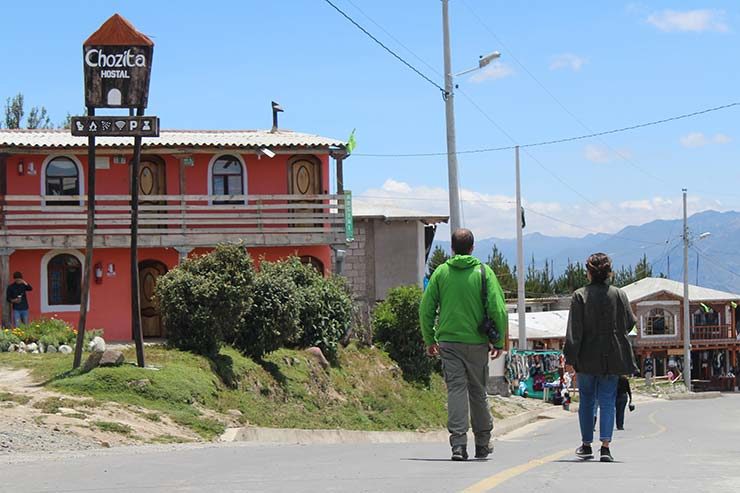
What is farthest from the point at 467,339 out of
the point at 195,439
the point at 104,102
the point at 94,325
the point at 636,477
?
the point at 94,325

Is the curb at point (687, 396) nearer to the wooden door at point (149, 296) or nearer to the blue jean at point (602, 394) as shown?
the wooden door at point (149, 296)

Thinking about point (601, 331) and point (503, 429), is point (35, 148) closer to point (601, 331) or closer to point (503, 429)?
point (503, 429)

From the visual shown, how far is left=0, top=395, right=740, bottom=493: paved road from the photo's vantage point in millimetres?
8383

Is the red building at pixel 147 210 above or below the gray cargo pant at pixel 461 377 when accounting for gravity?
above

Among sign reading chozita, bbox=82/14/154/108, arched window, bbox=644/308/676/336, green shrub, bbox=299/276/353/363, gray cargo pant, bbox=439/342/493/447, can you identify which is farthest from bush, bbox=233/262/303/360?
arched window, bbox=644/308/676/336

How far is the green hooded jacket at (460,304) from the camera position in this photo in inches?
415

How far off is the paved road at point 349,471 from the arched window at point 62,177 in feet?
72.6

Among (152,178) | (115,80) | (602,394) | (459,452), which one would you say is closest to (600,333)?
(602,394)

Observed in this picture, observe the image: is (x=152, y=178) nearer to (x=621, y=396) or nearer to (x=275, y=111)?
(x=275, y=111)

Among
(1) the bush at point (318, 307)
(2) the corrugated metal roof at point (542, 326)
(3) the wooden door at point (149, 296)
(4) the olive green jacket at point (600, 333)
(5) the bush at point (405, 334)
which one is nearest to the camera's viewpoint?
(4) the olive green jacket at point (600, 333)

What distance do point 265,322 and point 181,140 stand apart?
40.5ft

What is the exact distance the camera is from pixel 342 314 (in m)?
27.6

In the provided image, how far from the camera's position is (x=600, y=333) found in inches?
399

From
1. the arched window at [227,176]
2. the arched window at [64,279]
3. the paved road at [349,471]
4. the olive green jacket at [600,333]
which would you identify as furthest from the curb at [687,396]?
the olive green jacket at [600,333]
